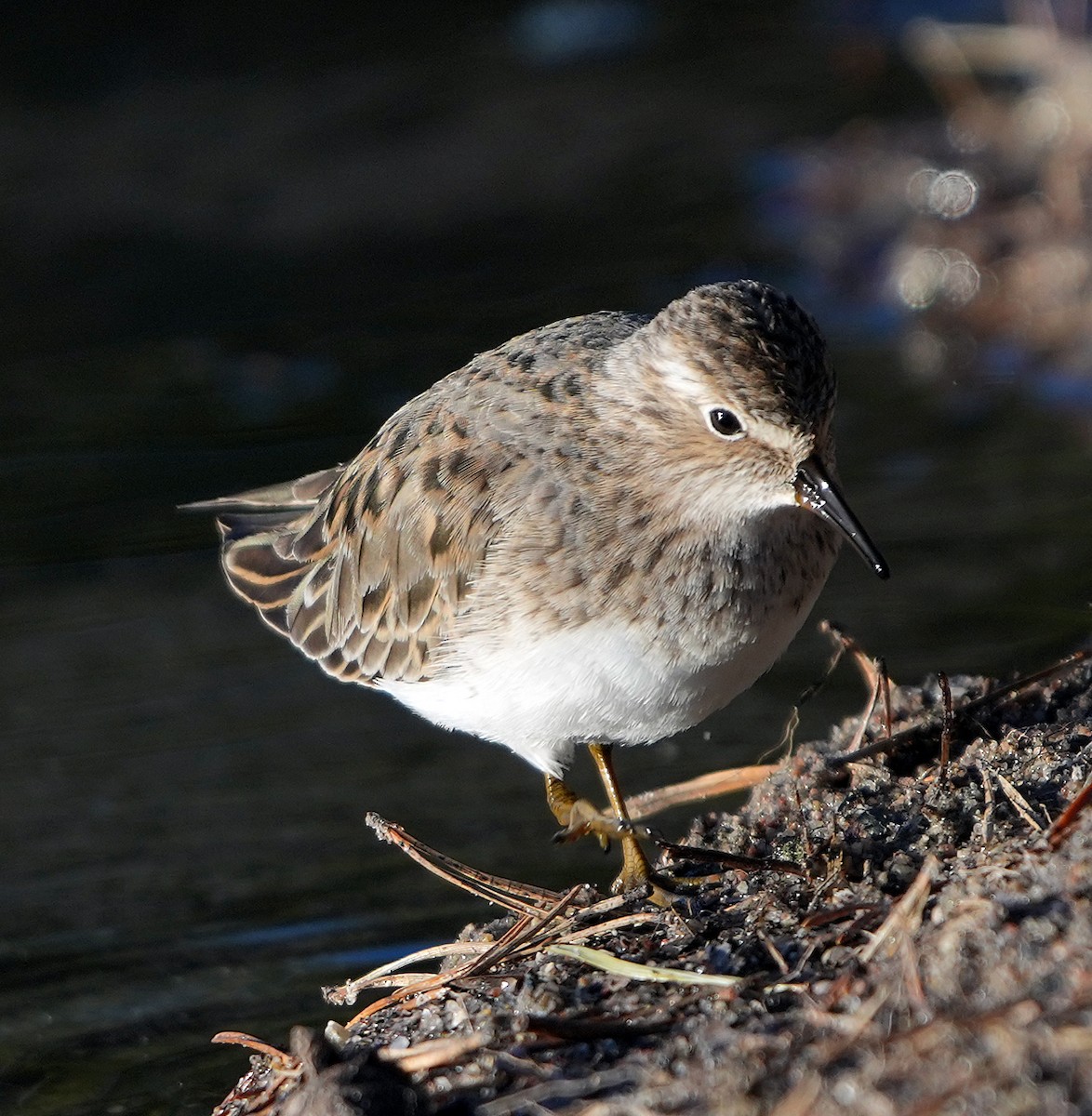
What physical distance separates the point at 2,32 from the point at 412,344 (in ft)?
14.6

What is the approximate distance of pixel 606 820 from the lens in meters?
5.54

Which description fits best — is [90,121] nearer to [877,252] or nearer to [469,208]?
[469,208]

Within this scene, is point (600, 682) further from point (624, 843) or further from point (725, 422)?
point (725, 422)

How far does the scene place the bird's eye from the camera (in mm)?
4957

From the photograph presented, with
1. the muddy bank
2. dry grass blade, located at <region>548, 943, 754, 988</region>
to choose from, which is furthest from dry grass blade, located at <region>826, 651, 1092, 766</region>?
dry grass blade, located at <region>548, 943, 754, 988</region>

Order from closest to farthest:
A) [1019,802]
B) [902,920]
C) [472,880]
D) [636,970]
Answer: [902,920] → [636,970] → [1019,802] → [472,880]

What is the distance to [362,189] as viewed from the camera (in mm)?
11555

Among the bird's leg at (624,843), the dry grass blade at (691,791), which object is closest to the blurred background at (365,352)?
the dry grass blade at (691,791)

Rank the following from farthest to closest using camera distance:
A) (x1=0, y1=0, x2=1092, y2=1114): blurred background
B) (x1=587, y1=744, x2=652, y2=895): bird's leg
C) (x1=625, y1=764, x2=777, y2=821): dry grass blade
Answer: (x1=0, y1=0, x2=1092, y2=1114): blurred background, (x1=625, y1=764, x2=777, y2=821): dry grass blade, (x1=587, y1=744, x2=652, y2=895): bird's leg

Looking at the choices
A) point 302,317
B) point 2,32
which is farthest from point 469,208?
point 2,32

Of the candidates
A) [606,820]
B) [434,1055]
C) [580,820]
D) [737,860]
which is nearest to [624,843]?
[606,820]

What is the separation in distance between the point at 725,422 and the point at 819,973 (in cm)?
166

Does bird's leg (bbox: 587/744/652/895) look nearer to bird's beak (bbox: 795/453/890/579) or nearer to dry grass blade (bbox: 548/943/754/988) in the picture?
dry grass blade (bbox: 548/943/754/988)

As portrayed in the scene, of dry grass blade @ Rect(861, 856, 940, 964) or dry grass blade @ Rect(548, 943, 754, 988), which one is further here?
dry grass blade @ Rect(548, 943, 754, 988)
